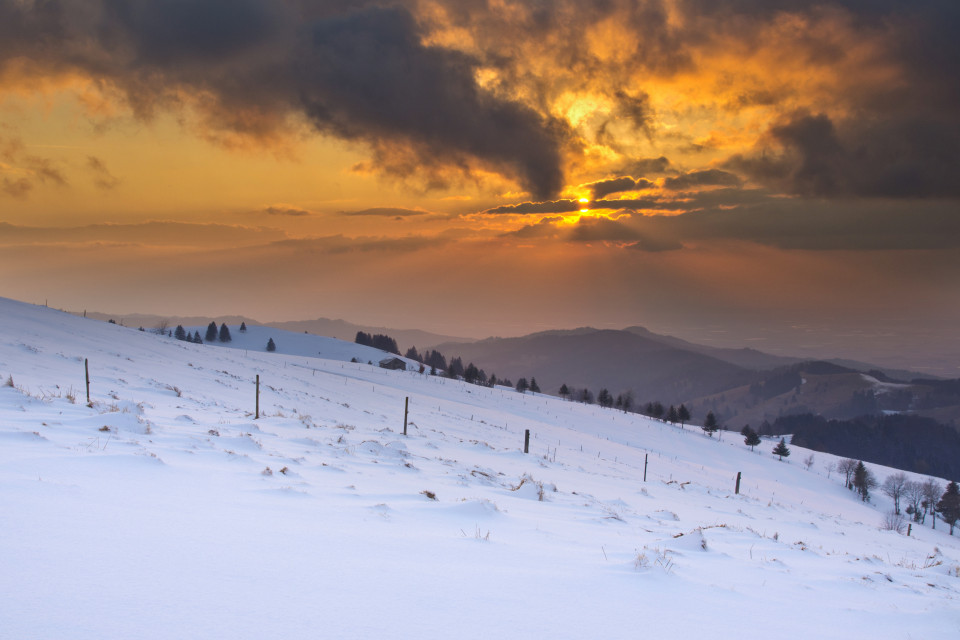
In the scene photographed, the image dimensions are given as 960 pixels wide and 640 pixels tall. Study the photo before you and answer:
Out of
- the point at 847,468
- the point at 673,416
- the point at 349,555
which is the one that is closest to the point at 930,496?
the point at 847,468

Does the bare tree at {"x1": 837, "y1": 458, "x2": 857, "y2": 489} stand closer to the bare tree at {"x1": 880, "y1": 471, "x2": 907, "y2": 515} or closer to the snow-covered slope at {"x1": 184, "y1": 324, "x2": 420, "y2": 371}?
the bare tree at {"x1": 880, "y1": 471, "x2": 907, "y2": 515}

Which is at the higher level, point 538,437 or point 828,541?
point 828,541

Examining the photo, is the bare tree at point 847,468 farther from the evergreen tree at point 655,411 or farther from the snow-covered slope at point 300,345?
the snow-covered slope at point 300,345

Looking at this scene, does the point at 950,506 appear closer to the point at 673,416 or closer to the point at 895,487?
the point at 895,487

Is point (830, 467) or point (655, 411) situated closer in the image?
point (830, 467)

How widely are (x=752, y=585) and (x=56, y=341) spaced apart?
116 ft

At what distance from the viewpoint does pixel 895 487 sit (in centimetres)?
9169

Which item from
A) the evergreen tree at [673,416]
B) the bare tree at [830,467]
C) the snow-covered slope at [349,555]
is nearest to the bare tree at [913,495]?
the bare tree at [830,467]

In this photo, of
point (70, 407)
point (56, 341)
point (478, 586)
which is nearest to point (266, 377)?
point (56, 341)

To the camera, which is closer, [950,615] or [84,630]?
[84,630]

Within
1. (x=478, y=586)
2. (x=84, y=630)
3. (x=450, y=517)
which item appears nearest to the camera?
(x=84, y=630)

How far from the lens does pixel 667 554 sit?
20.6ft

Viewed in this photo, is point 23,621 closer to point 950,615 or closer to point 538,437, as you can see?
point 950,615

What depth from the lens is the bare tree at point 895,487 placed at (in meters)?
90.2
